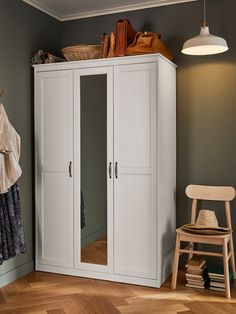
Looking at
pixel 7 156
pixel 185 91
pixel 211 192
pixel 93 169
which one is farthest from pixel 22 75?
pixel 211 192

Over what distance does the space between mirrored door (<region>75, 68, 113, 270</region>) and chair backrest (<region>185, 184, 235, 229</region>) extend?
30.1 inches

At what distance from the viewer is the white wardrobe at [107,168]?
10.8ft

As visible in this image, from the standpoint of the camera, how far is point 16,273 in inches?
139

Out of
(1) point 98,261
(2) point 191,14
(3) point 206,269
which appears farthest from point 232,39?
(1) point 98,261

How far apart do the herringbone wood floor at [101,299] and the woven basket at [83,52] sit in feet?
6.69

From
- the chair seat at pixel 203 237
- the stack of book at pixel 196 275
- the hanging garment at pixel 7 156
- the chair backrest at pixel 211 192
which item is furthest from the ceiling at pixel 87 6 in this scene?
the stack of book at pixel 196 275

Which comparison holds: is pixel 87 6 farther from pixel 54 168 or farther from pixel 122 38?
pixel 54 168

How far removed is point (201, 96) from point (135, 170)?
1.00 m

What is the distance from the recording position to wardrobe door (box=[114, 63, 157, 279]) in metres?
3.27

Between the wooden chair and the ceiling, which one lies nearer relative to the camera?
the wooden chair

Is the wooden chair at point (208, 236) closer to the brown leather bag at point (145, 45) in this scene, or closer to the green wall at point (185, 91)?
the green wall at point (185, 91)

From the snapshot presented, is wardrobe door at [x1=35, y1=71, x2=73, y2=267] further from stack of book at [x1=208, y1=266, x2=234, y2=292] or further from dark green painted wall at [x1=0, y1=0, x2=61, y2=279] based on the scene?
stack of book at [x1=208, y1=266, x2=234, y2=292]

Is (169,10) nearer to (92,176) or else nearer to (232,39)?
(232,39)

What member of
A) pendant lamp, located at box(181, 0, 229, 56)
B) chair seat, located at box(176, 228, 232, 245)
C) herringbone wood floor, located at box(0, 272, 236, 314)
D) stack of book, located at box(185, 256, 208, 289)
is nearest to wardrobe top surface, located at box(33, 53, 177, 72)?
pendant lamp, located at box(181, 0, 229, 56)
